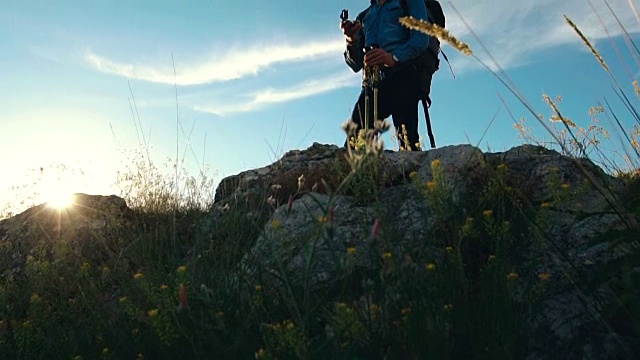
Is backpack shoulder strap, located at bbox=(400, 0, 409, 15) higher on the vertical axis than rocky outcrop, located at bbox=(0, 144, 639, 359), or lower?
higher

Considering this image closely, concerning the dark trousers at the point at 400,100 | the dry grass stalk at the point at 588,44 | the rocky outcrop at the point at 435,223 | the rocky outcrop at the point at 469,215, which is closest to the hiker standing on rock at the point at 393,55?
the dark trousers at the point at 400,100

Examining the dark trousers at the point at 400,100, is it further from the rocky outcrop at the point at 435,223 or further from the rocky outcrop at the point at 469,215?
the rocky outcrop at the point at 469,215

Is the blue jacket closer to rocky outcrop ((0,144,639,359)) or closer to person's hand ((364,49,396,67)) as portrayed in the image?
person's hand ((364,49,396,67))

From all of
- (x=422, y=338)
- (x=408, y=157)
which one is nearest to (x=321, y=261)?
(x=422, y=338)

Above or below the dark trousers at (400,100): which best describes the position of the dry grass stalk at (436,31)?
below

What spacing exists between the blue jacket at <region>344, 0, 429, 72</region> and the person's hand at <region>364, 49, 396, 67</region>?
0.11m

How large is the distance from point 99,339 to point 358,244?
1233 mm

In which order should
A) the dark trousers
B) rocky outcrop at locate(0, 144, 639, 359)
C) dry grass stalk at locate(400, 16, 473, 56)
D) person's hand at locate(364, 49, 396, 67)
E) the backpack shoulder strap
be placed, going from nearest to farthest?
dry grass stalk at locate(400, 16, 473, 56) → rocky outcrop at locate(0, 144, 639, 359) → person's hand at locate(364, 49, 396, 67) → the backpack shoulder strap → the dark trousers

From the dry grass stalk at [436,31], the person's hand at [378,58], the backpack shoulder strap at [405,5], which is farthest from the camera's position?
the backpack shoulder strap at [405,5]

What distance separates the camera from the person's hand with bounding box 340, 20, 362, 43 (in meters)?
5.26

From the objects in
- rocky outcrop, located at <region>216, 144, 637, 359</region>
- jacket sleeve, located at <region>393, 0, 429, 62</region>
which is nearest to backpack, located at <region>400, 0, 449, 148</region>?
jacket sleeve, located at <region>393, 0, 429, 62</region>

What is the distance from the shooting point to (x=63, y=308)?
2.87 m

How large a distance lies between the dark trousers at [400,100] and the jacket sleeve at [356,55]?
15.9 inches

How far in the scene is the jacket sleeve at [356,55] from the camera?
5461 millimetres
